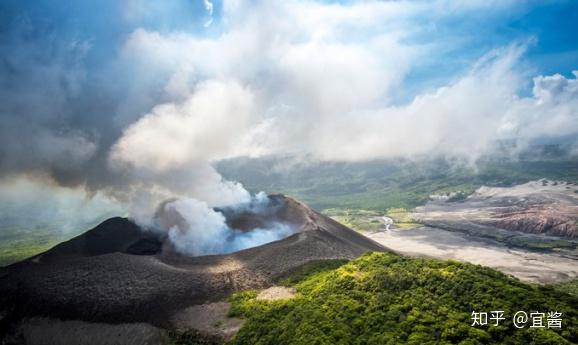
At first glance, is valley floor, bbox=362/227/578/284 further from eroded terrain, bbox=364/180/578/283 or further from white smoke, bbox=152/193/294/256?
white smoke, bbox=152/193/294/256

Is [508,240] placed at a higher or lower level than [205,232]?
lower

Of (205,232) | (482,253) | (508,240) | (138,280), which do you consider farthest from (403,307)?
(508,240)

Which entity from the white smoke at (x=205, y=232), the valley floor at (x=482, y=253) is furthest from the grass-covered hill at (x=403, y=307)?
the valley floor at (x=482, y=253)

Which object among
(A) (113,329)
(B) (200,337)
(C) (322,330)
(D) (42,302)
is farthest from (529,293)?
(D) (42,302)

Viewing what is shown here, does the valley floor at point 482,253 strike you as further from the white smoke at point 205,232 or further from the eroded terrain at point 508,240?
the white smoke at point 205,232

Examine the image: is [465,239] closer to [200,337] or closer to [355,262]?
[355,262]

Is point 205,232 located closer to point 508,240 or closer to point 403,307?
point 403,307
